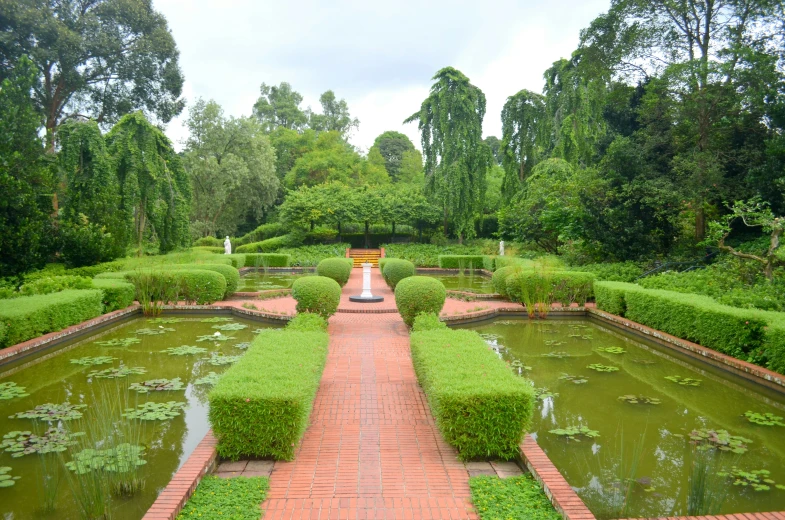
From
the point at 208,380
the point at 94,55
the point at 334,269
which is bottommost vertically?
the point at 208,380

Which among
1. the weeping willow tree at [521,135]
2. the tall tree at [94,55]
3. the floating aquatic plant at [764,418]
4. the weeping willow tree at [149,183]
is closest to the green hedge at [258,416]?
the floating aquatic plant at [764,418]

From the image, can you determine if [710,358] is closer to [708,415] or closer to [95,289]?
[708,415]

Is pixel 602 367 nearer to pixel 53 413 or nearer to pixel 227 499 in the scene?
pixel 227 499

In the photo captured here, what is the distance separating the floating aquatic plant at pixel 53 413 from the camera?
4898mm

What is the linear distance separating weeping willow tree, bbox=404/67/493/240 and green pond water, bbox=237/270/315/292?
31.8 ft

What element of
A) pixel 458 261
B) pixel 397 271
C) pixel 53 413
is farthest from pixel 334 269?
pixel 458 261

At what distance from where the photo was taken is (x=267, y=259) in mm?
21844

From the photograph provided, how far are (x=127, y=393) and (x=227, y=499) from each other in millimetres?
2874

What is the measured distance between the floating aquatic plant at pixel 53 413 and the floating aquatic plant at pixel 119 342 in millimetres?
2888

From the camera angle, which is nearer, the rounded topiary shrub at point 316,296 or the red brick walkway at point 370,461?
the red brick walkway at point 370,461

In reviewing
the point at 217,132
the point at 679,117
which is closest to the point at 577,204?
the point at 679,117

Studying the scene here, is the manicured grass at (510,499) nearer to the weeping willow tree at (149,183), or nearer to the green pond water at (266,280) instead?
the green pond water at (266,280)

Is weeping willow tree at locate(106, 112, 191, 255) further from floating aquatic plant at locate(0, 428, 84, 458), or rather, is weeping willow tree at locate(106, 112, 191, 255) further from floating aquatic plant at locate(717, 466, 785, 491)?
floating aquatic plant at locate(717, 466, 785, 491)

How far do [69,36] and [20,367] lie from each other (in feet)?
68.8
